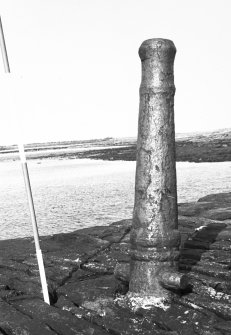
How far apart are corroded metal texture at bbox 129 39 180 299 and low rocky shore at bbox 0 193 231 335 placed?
28 centimetres

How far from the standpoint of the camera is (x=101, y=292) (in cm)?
414

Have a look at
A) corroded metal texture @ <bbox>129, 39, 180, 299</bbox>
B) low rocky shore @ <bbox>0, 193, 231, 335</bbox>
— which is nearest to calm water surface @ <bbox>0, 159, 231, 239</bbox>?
low rocky shore @ <bbox>0, 193, 231, 335</bbox>

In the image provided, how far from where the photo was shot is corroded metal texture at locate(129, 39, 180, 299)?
3.87m

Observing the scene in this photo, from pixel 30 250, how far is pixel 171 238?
119 inches

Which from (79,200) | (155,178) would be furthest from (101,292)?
(79,200)

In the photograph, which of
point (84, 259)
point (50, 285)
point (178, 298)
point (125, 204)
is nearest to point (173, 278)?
point (178, 298)

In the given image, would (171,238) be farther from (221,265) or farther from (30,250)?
(30,250)

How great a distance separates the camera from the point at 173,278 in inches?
147

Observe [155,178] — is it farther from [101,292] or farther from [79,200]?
[79,200]

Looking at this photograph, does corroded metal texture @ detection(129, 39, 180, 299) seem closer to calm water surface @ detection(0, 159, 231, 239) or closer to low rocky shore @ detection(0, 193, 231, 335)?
low rocky shore @ detection(0, 193, 231, 335)

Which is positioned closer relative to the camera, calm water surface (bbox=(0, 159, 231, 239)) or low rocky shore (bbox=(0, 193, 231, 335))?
low rocky shore (bbox=(0, 193, 231, 335))

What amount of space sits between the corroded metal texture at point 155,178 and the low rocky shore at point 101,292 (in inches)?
11.2

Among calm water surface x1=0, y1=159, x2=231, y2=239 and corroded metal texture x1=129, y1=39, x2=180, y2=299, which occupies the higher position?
corroded metal texture x1=129, y1=39, x2=180, y2=299

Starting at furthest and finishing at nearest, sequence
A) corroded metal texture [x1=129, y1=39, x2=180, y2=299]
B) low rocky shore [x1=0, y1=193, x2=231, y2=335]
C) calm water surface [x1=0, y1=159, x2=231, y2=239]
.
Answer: calm water surface [x1=0, y1=159, x2=231, y2=239]
corroded metal texture [x1=129, y1=39, x2=180, y2=299]
low rocky shore [x1=0, y1=193, x2=231, y2=335]
